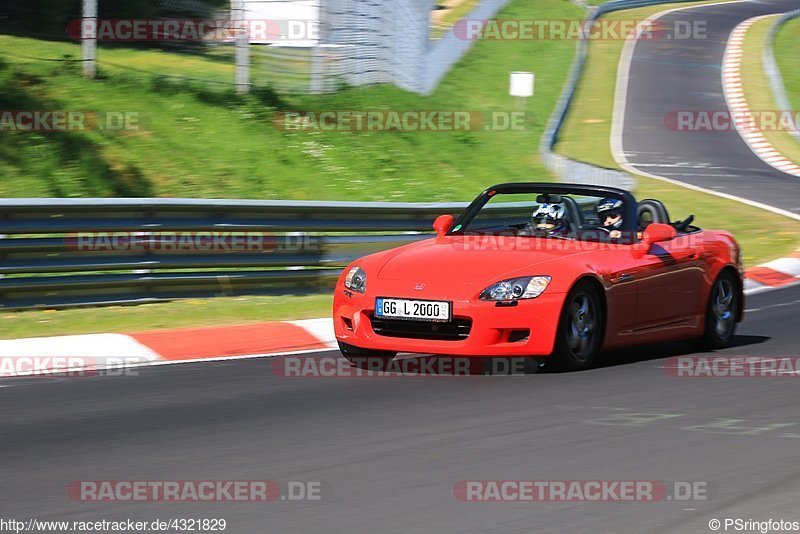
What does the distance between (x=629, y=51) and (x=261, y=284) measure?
40151 millimetres

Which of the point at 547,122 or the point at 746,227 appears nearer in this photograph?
the point at 746,227

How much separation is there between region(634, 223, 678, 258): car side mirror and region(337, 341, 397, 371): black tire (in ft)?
6.32

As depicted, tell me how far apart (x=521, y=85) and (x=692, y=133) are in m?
6.05

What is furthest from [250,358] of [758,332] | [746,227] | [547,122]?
[547,122]

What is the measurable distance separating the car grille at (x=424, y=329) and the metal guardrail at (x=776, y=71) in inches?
1168

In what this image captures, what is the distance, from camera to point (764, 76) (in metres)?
45.8

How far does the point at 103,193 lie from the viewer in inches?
705

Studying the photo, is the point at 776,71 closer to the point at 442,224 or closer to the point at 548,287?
the point at 442,224

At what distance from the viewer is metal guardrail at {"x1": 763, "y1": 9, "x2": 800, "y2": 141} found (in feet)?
135

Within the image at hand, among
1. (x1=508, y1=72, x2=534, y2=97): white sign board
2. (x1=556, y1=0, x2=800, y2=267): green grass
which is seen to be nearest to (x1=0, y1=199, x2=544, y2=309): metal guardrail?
(x1=556, y1=0, x2=800, y2=267): green grass

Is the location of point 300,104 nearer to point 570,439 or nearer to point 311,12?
point 311,12

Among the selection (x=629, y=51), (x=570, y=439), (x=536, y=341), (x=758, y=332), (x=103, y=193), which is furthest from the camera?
(x=629, y=51)

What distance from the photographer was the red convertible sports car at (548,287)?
8.84 meters

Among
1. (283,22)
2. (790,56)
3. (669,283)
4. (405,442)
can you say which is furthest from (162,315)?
(790,56)
